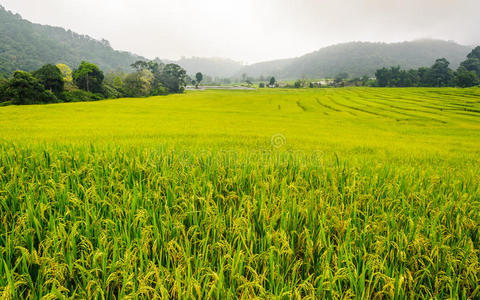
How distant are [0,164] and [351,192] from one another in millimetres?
5726

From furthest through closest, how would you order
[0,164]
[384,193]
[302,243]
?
[0,164], [384,193], [302,243]

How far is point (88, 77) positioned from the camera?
5912 cm

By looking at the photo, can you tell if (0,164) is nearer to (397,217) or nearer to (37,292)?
(37,292)

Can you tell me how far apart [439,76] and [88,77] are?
127m

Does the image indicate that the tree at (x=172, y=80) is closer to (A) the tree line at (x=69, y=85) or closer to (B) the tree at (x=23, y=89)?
(A) the tree line at (x=69, y=85)

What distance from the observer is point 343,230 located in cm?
233

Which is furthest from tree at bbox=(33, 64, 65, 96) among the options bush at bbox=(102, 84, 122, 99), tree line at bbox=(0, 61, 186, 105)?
bush at bbox=(102, 84, 122, 99)

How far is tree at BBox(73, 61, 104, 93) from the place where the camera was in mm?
57941

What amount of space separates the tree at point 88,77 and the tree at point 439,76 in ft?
402

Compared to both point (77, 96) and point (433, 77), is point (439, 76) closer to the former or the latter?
point (433, 77)

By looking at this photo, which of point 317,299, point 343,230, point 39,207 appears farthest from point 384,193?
point 39,207

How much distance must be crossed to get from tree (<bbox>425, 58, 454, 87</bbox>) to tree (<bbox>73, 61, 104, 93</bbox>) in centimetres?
12260

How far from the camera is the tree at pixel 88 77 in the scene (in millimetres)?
57941

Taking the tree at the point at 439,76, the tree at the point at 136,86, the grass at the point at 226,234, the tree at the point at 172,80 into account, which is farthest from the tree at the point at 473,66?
the grass at the point at 226,234
